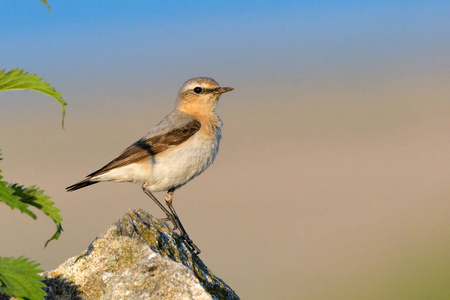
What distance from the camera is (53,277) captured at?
360cm

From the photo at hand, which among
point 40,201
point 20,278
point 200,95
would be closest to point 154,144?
point 200,95

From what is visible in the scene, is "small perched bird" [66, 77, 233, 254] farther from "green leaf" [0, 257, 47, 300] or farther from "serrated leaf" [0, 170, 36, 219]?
"serrated leaf" [0, 170, 36, 219]

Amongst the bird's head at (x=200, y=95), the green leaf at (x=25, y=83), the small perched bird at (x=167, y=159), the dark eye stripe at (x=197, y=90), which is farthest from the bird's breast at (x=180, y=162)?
the green leaf at (x=25, y=83)

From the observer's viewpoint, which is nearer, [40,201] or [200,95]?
[40,201]

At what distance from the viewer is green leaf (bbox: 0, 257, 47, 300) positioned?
228cm

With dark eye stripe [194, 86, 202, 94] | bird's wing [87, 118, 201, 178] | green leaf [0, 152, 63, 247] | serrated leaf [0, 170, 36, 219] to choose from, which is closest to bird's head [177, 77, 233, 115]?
dark eye stripe [194, 86, 202, 94]

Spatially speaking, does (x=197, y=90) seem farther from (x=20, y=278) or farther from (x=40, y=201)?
(x=20, y=278)

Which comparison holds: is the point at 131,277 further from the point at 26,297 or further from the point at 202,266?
the point at 202,266

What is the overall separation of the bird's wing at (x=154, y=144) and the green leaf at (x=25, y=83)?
5.70m

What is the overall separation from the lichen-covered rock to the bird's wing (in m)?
3.71

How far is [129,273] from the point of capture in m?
3.36

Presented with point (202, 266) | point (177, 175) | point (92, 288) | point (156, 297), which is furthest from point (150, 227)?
point (177, 175)

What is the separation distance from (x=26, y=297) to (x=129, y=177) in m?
5.97

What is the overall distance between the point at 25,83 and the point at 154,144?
5.83 metres
